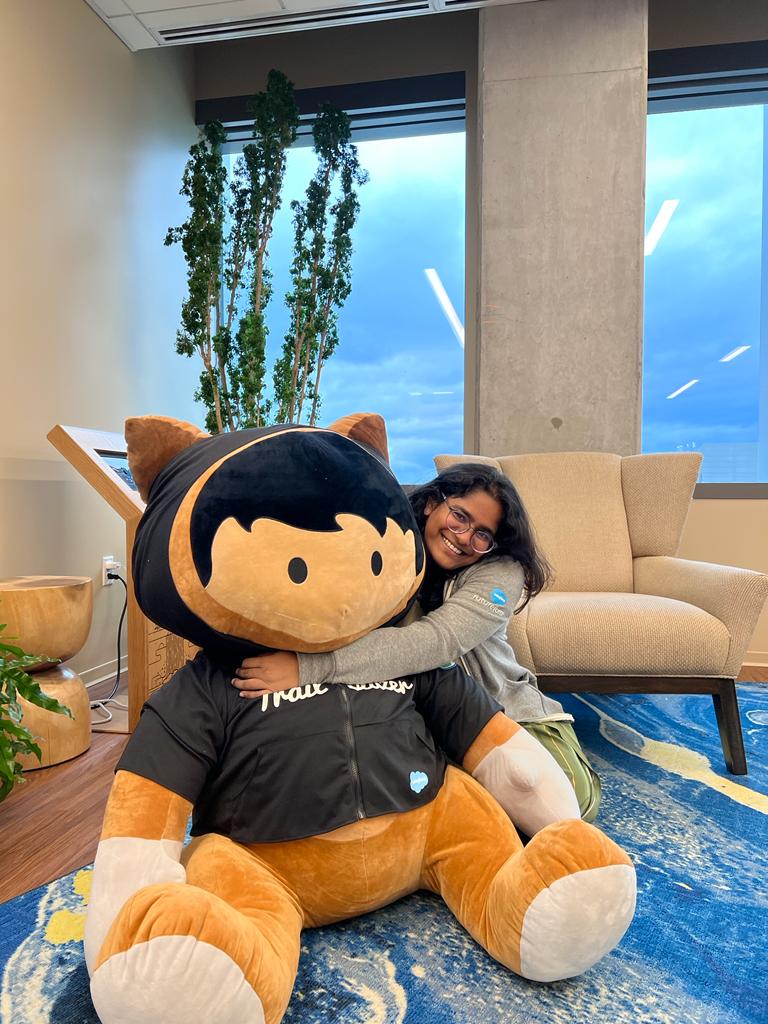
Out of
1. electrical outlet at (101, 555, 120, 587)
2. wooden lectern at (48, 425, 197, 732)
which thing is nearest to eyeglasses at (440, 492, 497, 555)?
wooden lectern at (48, 425, 197, 732)

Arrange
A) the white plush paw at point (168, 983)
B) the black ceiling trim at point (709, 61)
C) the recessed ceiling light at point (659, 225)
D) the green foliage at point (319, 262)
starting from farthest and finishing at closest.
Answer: the recessed ceiling light at point (659, 225) < the black ceiling trim at point (709, 61) < the green foliage at point (319, 262) < the white plush paw at point (168, 983)

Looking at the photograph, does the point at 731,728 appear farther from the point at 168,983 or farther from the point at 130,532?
the point at 130,532

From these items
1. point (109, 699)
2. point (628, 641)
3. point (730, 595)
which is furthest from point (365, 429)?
point (109, 699)

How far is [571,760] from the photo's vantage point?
4.47 feet

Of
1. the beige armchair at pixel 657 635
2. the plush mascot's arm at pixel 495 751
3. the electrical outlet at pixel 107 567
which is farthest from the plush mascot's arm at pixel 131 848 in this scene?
the electrical outlet at pixel 107 567

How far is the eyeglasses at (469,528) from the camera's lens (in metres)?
1.33

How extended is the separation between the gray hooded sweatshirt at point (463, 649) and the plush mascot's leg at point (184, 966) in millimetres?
332

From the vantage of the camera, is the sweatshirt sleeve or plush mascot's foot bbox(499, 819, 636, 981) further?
the sweatshirt sleeve

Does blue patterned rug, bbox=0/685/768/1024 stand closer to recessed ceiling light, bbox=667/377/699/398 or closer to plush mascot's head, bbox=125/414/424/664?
plush mascot's head, bbox=125/414/424/664

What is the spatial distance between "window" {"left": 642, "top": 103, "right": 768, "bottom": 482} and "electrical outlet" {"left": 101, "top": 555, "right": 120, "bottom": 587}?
2.53 metres

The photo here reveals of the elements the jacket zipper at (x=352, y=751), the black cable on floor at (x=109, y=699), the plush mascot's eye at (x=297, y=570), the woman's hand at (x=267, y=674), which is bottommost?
the black cable on floor at (x=109, y=699)

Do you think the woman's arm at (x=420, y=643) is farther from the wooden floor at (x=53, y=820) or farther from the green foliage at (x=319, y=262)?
the green foliage at (x=319, y=262)

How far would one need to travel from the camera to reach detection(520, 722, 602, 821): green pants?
1.35 metres

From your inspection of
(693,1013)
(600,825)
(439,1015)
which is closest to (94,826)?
(439,1015)
